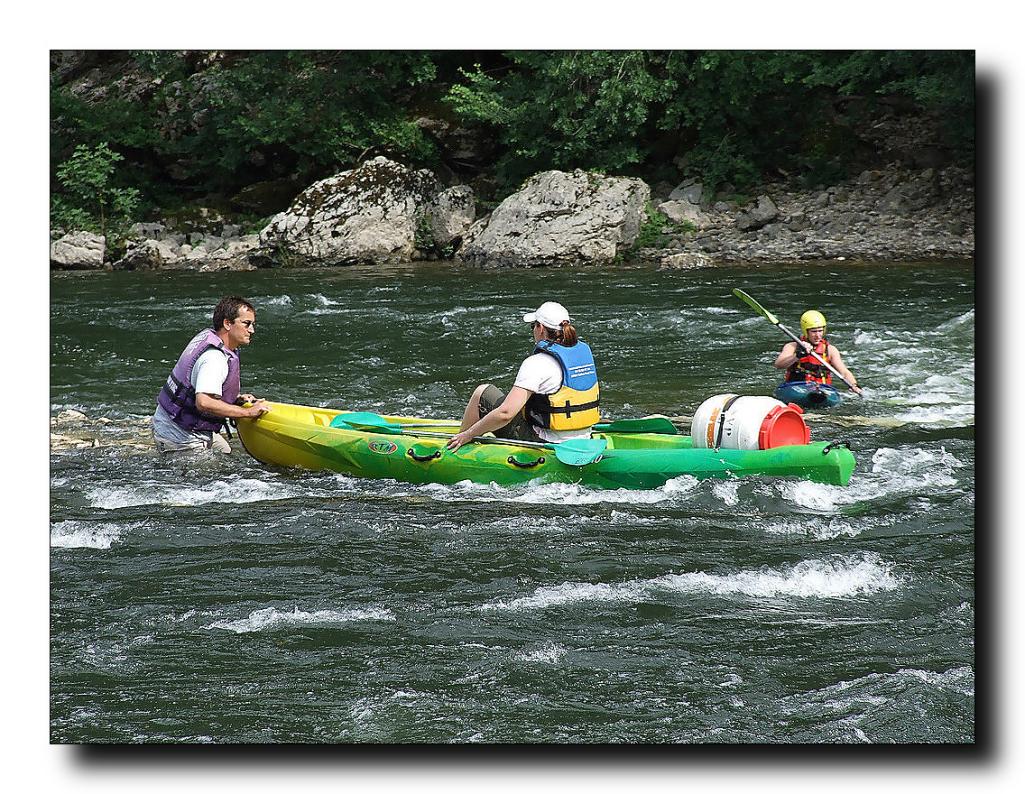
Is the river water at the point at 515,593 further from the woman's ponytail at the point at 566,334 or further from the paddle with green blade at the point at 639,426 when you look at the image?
the woman's ponytail at the point at 566,334

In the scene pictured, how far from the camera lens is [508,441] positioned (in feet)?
18.2

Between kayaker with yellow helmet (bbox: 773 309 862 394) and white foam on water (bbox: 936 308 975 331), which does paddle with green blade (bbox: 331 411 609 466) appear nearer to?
kayaker with yellow helmet (bbox: 773 309 862 394)

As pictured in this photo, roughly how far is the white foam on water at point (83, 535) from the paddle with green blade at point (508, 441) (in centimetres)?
137

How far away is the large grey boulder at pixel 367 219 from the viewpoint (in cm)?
1485

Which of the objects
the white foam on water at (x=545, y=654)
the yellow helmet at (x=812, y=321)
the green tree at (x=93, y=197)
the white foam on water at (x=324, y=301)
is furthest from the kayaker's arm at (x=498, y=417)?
the green tree at (x=93, y=197)

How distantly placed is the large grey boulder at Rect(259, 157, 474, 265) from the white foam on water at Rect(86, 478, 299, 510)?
30.5ft

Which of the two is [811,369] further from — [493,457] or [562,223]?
[562,223]

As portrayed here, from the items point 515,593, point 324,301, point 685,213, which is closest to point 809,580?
point 515,593

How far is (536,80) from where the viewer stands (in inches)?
629

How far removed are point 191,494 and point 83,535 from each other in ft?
2.30

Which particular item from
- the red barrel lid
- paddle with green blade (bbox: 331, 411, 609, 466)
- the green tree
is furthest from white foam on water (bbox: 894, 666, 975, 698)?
the green tree

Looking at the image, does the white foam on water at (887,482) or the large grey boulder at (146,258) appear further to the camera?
the large grey boulder at (146,258)

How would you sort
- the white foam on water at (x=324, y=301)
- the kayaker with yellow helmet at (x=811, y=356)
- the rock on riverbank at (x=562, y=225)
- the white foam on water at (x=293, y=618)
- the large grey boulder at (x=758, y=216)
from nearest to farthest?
1. the white foam on water at (x=293, y=618)
2. the kayaker with yellow helmet at (x=811, y=356)
3. the white foam on water at (x=324, y=301)
4. the rock on riverbank at (x=562, y=225)
5. the large grey boulder at (x=758, y=216)
